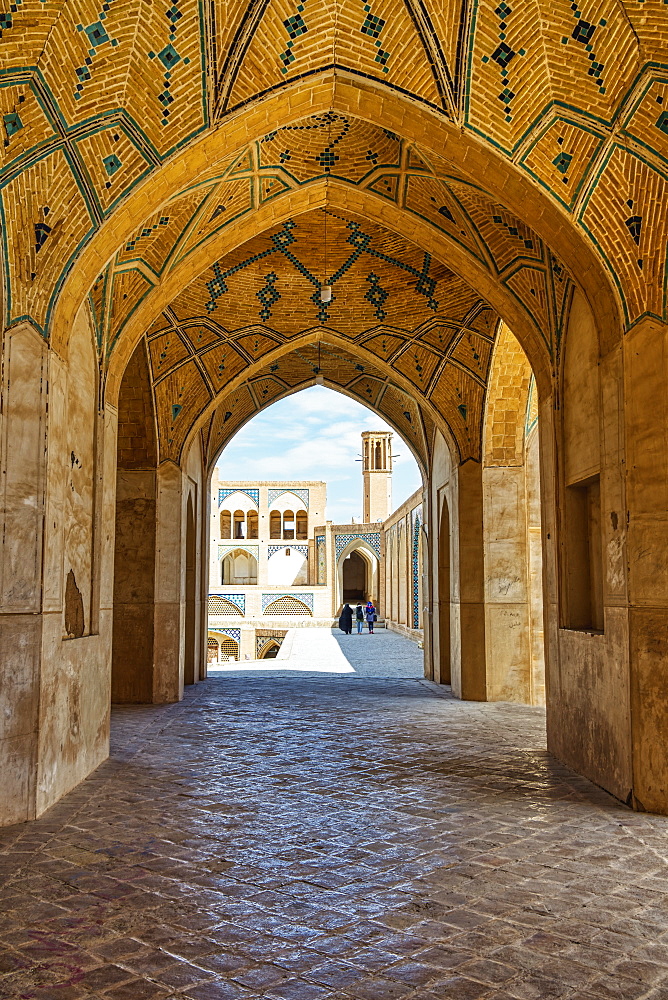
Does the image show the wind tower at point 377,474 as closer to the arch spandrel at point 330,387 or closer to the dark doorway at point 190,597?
the arch spandrel at point 330,387

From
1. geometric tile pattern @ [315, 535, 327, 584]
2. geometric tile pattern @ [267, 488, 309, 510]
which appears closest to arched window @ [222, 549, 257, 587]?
geometric tile pattern @ [267, 488, 309, 510]

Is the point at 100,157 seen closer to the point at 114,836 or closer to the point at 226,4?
the point at 226,4

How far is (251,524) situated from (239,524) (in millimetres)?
1739

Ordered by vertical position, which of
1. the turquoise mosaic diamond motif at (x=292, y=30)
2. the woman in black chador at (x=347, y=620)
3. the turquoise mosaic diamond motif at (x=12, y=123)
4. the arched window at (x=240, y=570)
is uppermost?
the turquoise mosaic diamond motif at (x=292, y=30)

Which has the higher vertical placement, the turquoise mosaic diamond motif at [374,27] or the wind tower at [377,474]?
the wind tower at [377,474]

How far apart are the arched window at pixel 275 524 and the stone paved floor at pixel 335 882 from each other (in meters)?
31.2

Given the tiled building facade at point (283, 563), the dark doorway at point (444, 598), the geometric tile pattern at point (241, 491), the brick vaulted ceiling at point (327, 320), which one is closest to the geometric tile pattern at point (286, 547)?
the tiled building facade at point (283, 563)

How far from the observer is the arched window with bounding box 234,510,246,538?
129ft

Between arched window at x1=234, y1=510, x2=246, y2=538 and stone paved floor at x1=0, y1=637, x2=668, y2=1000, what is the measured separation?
31803mm

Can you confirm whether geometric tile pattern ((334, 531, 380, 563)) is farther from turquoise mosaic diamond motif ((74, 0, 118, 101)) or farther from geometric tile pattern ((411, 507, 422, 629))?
turquoise mosaic diamond motif ((74, 0, 118, 101))

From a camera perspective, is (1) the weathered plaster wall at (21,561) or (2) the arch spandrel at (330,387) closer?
(1) the weathered plaster wall at (21,561)

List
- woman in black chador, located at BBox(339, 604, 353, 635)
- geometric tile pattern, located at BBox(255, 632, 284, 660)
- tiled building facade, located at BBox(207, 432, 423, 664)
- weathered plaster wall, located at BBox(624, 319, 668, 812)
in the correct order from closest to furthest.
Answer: weathered plaster wall, located at BBox(624, 319, 668, 812) < woman in black chador, located at BBox(339, 604, 353, 635) < geometric tile pattern, located at BBox(255, 632, 284, 660) < tiled building facade, located at BBox(207, 432, 423, 664)

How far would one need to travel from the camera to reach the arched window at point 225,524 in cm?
3903

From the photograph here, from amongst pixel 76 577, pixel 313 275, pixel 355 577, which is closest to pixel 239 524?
pixel 355 577
